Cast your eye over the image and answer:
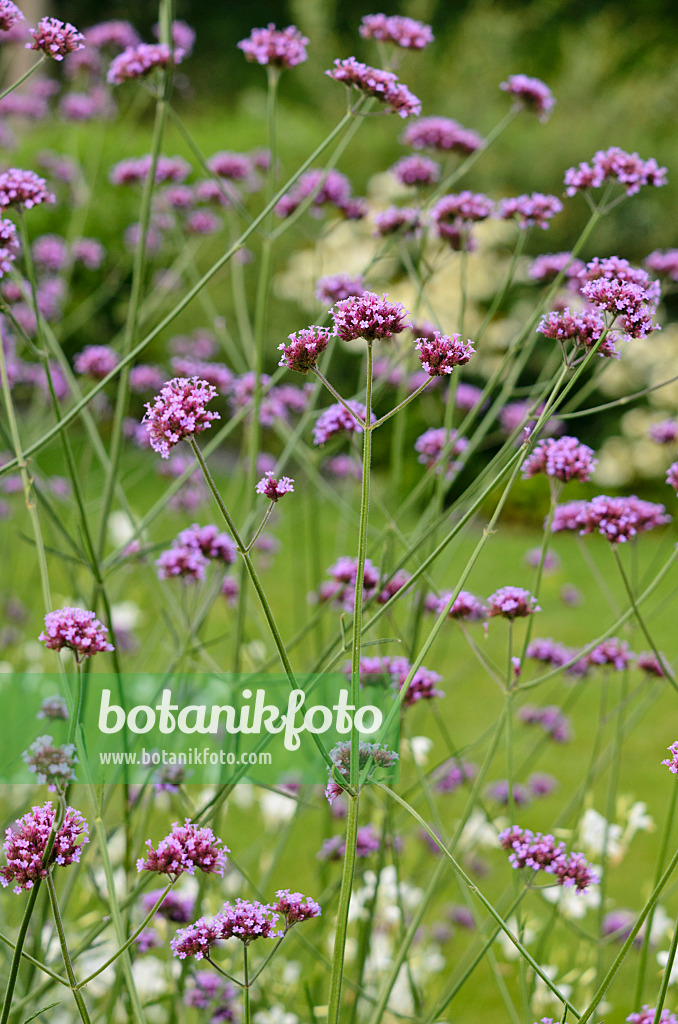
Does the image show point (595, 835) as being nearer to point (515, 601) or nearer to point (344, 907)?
point (515, 601)

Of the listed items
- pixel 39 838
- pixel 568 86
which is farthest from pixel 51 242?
pixel 568 86

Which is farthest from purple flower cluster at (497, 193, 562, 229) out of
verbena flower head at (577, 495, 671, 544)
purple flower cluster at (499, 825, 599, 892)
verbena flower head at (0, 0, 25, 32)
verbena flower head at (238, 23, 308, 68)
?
purple flower cluster at (499, 825, 599, 892)

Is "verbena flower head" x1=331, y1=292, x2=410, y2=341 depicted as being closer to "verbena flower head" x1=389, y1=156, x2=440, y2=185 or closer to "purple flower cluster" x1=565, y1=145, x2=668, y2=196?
"purple flower cluster" x1=565, y1=145, x2=668, y2=196

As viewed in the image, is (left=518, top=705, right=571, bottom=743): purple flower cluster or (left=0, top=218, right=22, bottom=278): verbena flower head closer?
(left=0, top=218, right=22, bottom=278): verbena flower head

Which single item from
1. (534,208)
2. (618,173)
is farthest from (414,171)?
(618,173)

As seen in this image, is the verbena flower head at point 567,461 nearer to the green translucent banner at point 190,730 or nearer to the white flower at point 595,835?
the green translucent banner at point 190,730

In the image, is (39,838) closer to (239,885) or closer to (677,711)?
(239,885)
